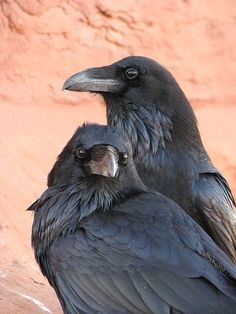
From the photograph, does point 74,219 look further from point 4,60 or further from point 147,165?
point 4,60

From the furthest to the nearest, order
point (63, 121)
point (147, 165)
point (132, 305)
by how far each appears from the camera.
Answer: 1. point (63, 121)
2. point (147, 165)
3. point (132, 305)

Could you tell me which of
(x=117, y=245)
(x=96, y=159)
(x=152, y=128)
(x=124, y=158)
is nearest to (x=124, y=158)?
(x=124, y=158)

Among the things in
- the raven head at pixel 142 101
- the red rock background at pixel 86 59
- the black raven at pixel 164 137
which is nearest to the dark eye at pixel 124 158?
the black raven at pixel 164 137

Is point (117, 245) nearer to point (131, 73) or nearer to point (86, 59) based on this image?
point (131, 73)

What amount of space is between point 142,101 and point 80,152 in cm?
106

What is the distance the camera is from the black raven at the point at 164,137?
6.98 metres

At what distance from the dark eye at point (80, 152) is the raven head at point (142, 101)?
0.90 meters

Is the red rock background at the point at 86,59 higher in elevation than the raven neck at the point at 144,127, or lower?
higher

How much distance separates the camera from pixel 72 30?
9555mm

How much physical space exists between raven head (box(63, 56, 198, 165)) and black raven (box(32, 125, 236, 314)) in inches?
30.3

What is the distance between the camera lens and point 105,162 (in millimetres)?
6039

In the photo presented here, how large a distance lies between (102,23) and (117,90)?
244 centimetres

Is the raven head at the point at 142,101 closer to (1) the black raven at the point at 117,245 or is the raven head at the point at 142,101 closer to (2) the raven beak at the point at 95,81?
(2) the raven beak at the point at 95,81

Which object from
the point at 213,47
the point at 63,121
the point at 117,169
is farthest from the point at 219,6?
the point at 117,169
